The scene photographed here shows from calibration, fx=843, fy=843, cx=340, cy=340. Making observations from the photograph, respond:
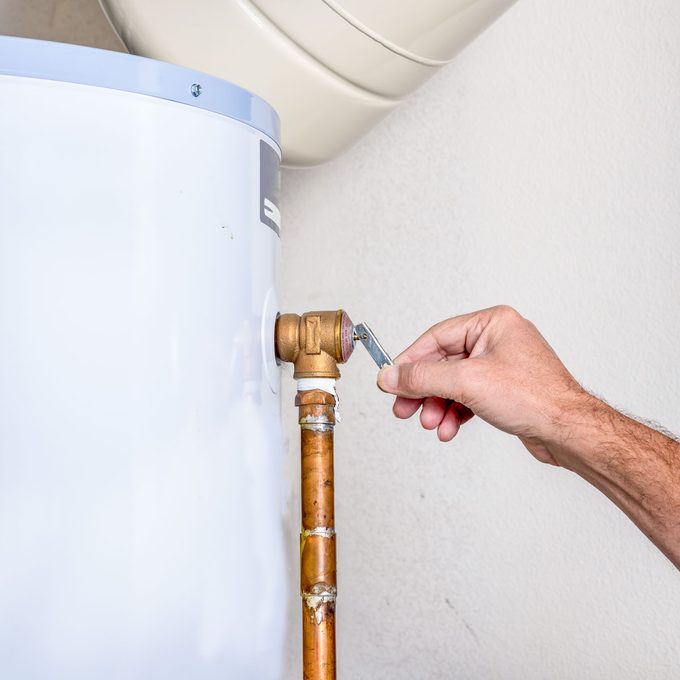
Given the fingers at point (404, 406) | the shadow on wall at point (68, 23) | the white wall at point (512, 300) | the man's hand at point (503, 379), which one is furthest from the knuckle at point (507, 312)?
the shadow on wall at point (68, 23)

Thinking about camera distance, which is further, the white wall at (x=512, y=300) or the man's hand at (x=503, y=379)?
the white wall at (x=512, y=300)

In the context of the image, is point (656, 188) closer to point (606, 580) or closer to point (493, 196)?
point (493, 196)

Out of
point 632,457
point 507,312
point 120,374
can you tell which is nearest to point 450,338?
point 507,312

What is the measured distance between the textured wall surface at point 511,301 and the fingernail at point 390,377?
0.27 meters

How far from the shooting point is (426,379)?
61cm

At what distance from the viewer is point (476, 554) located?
0.90 metres

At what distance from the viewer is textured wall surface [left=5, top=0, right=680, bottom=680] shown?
784 millimetres

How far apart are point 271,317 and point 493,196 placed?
0.36 meters

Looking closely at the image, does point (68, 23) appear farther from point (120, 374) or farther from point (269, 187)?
point (120, 374)

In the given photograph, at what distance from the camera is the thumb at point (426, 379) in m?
0.59

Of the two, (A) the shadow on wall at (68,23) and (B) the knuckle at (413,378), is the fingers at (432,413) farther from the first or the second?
(A) the shadow on wall at (68,23)

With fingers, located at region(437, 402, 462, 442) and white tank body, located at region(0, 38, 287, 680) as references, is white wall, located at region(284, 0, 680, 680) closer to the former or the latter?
fingers, located at region(437, 402, 462, 442)

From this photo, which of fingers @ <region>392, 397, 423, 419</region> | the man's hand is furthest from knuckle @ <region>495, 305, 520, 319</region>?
fingers @ <region>392, 397, 423, 419</region>

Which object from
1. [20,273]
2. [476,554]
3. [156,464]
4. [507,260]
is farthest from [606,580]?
Answer: [20,273]
